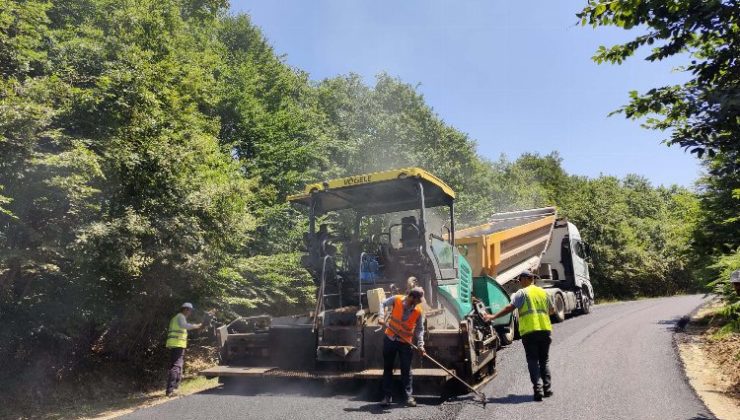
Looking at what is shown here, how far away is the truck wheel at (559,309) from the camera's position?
43.2ft

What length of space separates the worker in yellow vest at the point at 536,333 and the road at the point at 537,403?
0.69 feet

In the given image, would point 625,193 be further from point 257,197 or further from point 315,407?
point 315,407

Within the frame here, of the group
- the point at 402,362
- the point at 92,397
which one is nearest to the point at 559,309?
the point at 402,362

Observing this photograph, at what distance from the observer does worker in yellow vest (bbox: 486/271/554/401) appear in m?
5.83

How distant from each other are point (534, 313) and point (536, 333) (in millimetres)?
245

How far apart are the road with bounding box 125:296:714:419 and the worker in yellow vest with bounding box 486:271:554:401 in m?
0.21

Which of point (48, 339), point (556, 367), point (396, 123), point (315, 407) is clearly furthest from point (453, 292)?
point (396, 123)

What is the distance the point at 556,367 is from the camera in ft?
24.5

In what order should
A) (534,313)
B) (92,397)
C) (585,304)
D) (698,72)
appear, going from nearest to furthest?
(698,72)
(534,313)
(92,397)
(585,304)

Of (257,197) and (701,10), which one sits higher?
(257,197)

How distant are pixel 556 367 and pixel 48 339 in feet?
27.1

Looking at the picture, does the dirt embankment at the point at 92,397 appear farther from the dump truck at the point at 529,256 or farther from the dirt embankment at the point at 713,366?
the dirt embankment at the point at 713,366

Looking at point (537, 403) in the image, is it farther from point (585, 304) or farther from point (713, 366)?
point (585, 304)

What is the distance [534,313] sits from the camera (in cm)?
605
